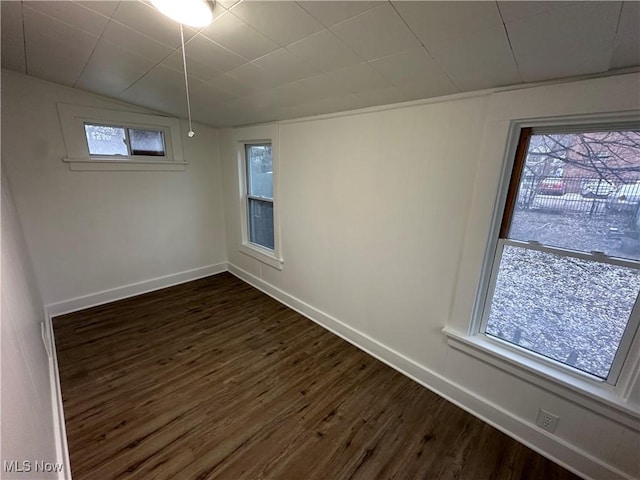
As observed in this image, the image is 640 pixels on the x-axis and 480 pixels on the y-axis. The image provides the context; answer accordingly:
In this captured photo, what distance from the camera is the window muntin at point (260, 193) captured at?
10.4 feet

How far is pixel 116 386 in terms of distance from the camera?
78.0 inches

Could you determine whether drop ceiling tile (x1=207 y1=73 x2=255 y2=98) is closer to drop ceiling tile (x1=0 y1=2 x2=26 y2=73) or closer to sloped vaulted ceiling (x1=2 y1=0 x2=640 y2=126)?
sloped vaulted ceiling (x1=2 y1=0 x2=640 y2=126)

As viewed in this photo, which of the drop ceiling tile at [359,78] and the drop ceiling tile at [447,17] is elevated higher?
the drop ceiling tile at [447,17]

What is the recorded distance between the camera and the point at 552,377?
4.80ft

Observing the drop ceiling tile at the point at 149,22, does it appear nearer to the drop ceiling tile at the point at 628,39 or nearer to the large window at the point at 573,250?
the drop ceiling tile at the point at 628,39

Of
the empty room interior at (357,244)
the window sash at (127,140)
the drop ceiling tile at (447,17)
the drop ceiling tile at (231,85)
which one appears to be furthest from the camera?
the window sash at (127,140)

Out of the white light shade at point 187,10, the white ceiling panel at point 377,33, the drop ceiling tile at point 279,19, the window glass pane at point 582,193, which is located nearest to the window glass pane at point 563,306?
the window glass pane at point 582,193

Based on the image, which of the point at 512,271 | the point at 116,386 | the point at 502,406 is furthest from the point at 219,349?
the point at 512,271

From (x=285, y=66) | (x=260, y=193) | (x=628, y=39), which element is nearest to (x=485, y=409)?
(x=628, y=39)

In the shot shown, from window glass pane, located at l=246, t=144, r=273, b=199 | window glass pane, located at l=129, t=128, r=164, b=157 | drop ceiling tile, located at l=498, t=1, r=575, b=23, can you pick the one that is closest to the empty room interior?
drop ceiling tile, located at l=498, t=1, r=575, b=23

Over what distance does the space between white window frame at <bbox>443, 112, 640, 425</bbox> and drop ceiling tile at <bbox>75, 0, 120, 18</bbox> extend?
206 cm

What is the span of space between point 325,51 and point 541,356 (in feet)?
6.79

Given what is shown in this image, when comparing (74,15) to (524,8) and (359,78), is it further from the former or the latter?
(524,8)

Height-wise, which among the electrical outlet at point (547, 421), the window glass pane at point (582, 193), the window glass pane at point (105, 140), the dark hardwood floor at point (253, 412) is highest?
the window glass pane at point (105, 140)
